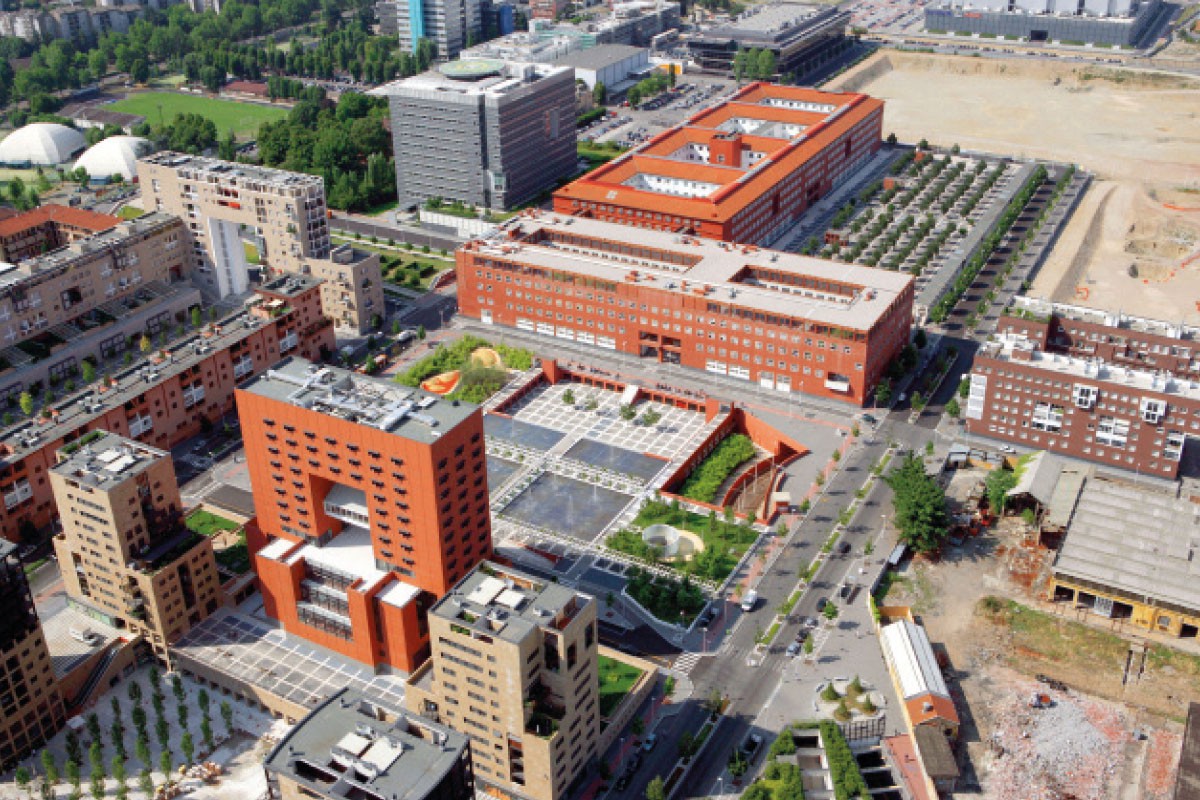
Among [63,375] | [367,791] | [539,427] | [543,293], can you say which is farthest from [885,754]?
[63,375]

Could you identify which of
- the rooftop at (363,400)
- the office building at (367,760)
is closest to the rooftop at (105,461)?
the rooftop at (363,400)

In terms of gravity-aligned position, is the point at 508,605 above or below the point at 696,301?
above

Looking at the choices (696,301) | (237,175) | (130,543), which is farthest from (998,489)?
(237,175)

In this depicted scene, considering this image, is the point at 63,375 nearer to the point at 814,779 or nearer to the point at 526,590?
the point at 526,590

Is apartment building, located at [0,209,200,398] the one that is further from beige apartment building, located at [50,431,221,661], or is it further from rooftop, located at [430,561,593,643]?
rooftop, located at [430,561,593,643]

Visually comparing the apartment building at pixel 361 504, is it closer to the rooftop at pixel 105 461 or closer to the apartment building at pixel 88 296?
the rooftop at pixel 105 461

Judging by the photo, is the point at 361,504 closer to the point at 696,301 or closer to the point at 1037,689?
the point at 696,301

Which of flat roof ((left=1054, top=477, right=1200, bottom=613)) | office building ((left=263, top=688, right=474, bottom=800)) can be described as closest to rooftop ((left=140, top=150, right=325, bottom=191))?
office building ((left=263, top=688, right=474, bottom=800))
